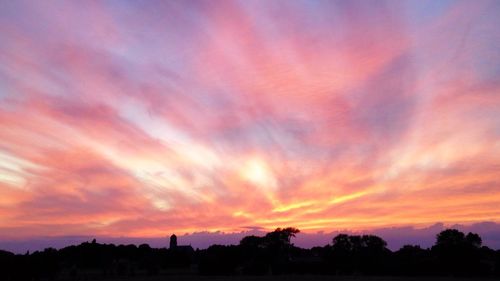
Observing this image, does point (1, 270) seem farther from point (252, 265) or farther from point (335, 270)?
point (335, 270)

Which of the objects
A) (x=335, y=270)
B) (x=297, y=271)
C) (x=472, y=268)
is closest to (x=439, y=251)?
(x=472, y=268)

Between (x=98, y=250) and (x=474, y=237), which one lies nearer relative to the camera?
(x=474, y=237)

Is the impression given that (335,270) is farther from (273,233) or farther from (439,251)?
(273,233)

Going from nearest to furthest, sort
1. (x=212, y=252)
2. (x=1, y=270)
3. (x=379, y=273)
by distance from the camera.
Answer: (x=1, y=270)
(x=379, y=273)
(x=212, y=252)

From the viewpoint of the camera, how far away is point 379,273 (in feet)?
415

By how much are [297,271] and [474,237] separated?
4991 centimetres

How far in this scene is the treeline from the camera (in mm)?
119562

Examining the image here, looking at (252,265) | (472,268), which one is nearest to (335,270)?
(252,265)

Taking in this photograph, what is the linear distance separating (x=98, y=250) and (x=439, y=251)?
121m

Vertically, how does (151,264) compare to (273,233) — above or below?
below

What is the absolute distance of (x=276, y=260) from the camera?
526 feet

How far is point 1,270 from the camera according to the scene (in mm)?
115438

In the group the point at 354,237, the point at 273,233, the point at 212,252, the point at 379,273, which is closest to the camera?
the point at 379,273

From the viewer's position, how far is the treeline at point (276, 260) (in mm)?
119562
